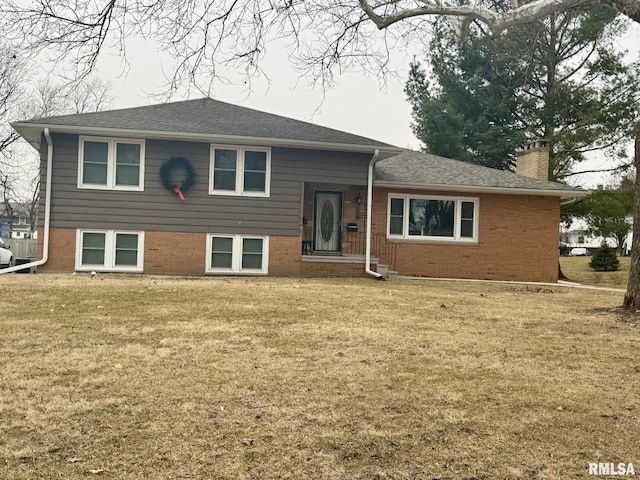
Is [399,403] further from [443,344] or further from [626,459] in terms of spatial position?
[443,344]

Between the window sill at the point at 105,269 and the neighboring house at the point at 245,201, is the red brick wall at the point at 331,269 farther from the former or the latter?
the window sill at the point at 105,269

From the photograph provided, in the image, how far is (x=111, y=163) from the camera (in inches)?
536

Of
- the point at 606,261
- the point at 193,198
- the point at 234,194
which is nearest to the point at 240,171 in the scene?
the point at 234,194

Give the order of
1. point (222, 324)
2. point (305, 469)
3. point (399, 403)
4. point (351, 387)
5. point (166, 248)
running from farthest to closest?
point (166, 248) → point (222, 324) → point (351, 387) → point (399, 403) → point (305, 469)

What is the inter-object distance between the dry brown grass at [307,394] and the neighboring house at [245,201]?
6.08m

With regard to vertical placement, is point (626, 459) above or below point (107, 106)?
below

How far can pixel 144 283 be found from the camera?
1101cm

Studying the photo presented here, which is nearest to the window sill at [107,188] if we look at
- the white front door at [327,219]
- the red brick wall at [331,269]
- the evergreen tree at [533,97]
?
the red brick wall at [331,269]

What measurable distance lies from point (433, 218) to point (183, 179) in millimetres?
7237

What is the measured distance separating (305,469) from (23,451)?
157cm

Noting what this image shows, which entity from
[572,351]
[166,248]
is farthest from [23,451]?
[166,248]

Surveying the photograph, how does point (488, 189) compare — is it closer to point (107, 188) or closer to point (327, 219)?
point (327, 219)

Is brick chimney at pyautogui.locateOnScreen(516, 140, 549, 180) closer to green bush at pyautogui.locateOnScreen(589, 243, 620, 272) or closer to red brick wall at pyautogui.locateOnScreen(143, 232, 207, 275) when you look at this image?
green bush at pyautogui.locateOnScreen(589, 243, 620, 272)

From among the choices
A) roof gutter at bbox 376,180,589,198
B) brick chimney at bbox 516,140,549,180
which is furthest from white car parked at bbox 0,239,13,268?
brick chimney at bbox 516,140,549,180
